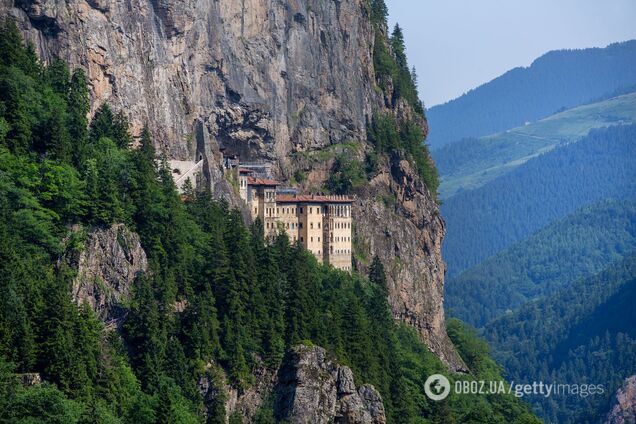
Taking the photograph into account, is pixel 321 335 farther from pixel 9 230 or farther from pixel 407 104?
pixel 407 104

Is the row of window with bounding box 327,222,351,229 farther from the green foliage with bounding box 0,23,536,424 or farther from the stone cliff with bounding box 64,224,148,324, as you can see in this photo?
the stone cliff with bounding box 64,224,148,324

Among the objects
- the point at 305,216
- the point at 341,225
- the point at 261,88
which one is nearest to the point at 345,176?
the point at 341,225

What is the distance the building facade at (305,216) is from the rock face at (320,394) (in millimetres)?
16955

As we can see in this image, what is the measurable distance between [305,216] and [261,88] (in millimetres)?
10378

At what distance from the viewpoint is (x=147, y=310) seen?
87.1 meters

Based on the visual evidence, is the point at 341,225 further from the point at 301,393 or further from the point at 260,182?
the point at 301,393

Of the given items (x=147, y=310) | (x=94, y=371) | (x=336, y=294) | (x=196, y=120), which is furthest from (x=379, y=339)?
(x=94, y=371)

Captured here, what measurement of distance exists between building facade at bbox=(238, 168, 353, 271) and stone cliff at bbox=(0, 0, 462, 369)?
3.21 meters

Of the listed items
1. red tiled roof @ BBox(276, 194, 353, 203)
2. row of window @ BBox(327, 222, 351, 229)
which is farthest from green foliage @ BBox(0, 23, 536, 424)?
row of window @ BBox(327, 222, 351, 229)

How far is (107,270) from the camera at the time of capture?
87375mm

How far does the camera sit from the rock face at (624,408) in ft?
628

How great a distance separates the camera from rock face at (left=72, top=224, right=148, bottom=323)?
3376 inches

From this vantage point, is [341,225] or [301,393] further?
[341,225]

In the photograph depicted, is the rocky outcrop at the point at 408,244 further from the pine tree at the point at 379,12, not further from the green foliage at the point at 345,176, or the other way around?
the pine tree at the point at 379,12
